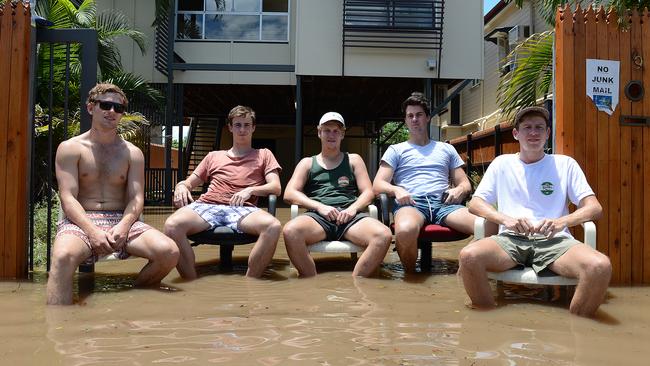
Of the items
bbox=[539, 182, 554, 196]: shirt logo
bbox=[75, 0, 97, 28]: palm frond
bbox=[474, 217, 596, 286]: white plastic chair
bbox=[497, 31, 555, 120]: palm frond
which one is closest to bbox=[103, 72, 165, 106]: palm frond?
bbox=[75, 0, 97, 28]: palm frond

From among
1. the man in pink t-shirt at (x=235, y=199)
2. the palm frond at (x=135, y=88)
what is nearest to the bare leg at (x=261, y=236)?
the man in pink t-shirt at (x=235, y=199)

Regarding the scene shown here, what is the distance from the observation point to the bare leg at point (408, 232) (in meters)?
4.14

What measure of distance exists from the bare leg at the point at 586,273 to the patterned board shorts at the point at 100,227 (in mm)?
2694

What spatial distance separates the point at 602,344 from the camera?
2637 millimetres

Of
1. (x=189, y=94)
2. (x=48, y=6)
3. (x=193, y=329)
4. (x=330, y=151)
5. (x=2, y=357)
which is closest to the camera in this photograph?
(x=2, y=357)

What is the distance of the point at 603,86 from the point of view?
406 centimetres

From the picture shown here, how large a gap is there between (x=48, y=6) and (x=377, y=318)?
11.1 m

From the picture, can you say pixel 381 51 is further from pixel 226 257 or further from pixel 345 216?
pixel 345 216

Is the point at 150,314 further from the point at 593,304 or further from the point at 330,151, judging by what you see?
the point at 593,304

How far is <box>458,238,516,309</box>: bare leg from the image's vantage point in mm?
3207

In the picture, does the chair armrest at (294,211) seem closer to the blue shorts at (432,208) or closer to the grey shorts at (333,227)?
the grey shorts at (333,227)

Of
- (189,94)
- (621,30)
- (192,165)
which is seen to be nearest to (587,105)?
(621,30)

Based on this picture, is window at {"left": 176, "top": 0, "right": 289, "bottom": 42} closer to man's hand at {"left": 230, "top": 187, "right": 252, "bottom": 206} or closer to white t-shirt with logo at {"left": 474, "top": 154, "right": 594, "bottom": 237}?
man's hand at {"left": 230, "top": 187, "right": 252, "bottom": 206}

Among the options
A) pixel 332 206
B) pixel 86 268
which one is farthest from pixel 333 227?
pixel 86 268
